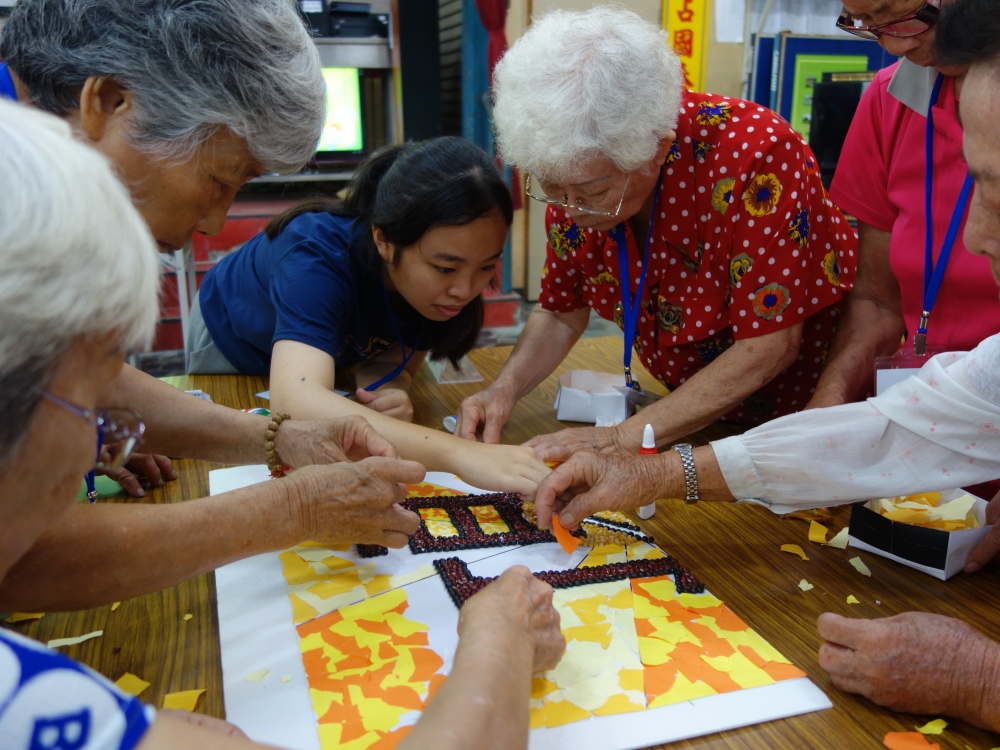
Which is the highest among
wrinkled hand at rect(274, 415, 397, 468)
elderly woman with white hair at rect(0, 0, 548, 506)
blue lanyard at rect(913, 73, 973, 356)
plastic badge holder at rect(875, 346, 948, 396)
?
elderly woman with white hair at rect(0, 0, 548, 506)

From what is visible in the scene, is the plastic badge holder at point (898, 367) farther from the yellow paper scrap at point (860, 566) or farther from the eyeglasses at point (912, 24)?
the eyeglasses at point (912, 24)

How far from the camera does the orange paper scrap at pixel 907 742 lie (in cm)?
94

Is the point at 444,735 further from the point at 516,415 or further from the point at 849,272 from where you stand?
the point at 849,272

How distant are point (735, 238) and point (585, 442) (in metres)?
0.56

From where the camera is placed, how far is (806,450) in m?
1.42

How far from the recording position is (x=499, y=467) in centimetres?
160

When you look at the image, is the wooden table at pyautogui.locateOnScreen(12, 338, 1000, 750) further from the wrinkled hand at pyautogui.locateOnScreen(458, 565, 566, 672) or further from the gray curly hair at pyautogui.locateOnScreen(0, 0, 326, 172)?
the gray curly hair at pyautogui.locateOnScreen(0, 0, 326, 172)

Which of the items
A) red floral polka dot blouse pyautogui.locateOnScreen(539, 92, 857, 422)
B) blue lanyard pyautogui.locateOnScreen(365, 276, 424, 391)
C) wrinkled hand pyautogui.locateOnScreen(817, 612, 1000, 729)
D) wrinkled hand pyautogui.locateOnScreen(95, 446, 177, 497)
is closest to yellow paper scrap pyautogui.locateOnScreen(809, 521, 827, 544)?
wrinkled hand pyautogui.locateOnScreen(817, 612, 1000, 729)

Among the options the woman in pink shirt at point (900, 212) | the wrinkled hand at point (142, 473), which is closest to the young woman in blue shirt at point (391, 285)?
the wrinkled hand at point (142, 473)

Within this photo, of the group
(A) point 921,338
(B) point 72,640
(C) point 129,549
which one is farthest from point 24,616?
(A) point 921,338

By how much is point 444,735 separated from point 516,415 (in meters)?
1.37

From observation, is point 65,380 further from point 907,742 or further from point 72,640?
point 907,742

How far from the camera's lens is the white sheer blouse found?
1303 millimetres

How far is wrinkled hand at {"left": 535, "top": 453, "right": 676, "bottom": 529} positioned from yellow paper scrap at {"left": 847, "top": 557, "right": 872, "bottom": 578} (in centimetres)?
33
